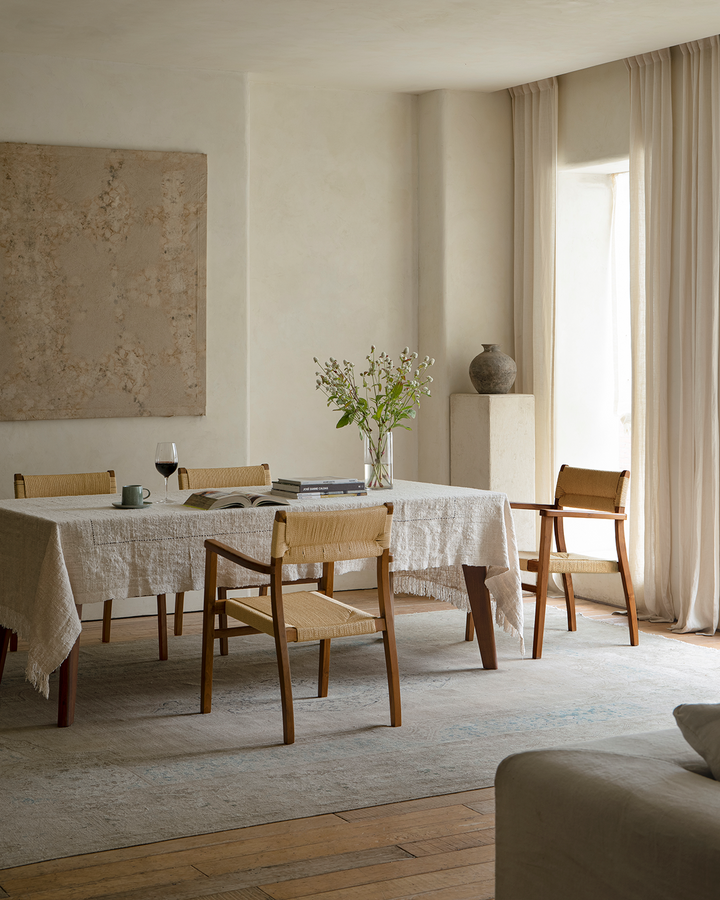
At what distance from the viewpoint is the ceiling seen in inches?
192

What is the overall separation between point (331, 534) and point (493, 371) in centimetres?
293

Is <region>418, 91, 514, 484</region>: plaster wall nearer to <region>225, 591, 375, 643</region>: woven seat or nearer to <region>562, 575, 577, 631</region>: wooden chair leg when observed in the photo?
<region>562, 575, 577, 631</region>: wooden chair leg

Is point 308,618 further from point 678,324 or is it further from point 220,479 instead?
point 678,324

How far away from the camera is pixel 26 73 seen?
5590mm

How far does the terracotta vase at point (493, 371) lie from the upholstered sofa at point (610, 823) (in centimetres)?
452

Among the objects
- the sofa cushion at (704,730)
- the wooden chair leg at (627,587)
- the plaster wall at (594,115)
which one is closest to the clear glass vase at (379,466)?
the wooden chair leg at (627,587)

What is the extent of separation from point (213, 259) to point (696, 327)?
2.57m

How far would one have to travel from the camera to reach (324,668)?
14.0 feet

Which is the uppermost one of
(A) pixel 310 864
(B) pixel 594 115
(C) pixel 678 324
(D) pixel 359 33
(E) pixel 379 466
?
(D) pixel 359 33

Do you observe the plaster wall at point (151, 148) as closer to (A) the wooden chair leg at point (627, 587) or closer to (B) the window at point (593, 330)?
(B) the window at point (593, 330)

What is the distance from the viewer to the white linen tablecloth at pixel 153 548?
12.2ft

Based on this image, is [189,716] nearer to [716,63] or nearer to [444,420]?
[444,420]

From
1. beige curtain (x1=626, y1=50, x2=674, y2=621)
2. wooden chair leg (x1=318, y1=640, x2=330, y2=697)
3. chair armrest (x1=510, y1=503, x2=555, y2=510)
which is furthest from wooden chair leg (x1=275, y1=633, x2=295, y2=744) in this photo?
beige curtain (x1=626, y1=50, x2=674, y2=621)

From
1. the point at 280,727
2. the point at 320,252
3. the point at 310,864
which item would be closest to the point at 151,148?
the point at 320,252
